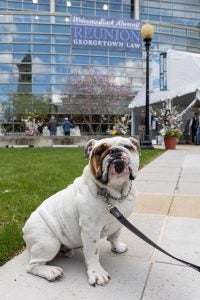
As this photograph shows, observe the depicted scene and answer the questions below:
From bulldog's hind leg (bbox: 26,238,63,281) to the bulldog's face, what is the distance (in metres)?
0.67

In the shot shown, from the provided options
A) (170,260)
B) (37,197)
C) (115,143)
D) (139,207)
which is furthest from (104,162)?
(37,197)

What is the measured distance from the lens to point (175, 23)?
177ft

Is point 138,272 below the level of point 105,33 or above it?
below

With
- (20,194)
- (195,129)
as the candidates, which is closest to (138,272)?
(20,194)

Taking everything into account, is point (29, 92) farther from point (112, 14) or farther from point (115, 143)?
point (115, 143)

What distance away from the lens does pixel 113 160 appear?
2.52m

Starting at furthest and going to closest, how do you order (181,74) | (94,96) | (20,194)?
(94,96), (181,74), (20,194)

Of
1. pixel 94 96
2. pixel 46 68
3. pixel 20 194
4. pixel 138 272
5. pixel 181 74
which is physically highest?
pixel 46 68

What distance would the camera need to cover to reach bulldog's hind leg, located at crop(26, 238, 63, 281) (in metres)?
2.86

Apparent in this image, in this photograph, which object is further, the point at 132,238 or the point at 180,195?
the point at 180,195

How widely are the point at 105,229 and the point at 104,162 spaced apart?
647mm

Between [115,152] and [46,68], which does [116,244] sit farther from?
[46,68]

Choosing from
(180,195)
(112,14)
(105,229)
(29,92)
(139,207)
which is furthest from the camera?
(112,14)

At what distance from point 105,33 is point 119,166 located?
32.4 m
